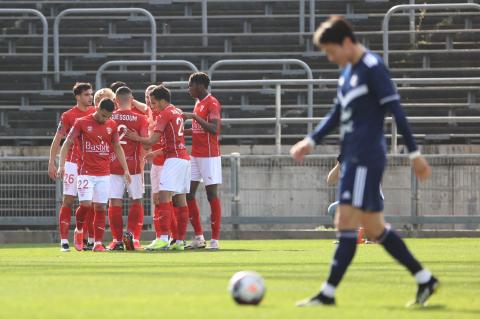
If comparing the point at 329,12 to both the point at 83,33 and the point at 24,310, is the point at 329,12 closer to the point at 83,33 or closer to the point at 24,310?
the point at 83,33

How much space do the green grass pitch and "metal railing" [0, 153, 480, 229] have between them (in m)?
4.56

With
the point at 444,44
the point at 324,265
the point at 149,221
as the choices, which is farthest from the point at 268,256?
the point at 444,44

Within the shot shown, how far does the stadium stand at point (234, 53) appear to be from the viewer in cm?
2577

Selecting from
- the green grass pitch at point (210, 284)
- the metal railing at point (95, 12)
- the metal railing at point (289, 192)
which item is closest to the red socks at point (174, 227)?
the green grass pitch at point (210, 284)

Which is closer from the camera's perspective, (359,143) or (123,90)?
(359,143)

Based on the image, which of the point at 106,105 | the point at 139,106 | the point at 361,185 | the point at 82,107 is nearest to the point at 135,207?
the point at 139,106

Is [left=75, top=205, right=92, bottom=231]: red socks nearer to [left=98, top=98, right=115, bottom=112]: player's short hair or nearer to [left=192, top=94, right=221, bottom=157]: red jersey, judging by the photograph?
[left=98, top=98, right=115, bottom=112]: player's short hair

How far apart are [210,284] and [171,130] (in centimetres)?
669

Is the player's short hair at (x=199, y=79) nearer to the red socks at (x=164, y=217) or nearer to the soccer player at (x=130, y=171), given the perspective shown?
the soccer player at (x=130, y=171)

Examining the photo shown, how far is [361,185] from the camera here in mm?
8750

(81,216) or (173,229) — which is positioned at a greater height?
(81,216)

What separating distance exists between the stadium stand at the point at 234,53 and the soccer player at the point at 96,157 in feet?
23.5

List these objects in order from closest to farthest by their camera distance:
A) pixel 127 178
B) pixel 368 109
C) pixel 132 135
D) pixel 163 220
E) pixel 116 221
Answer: pixel 368 109
pixel 127 178
pixel 132 135
pixel 163 220
pixel 116 221

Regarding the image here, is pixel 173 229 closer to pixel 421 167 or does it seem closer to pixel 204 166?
pixel 204 166
